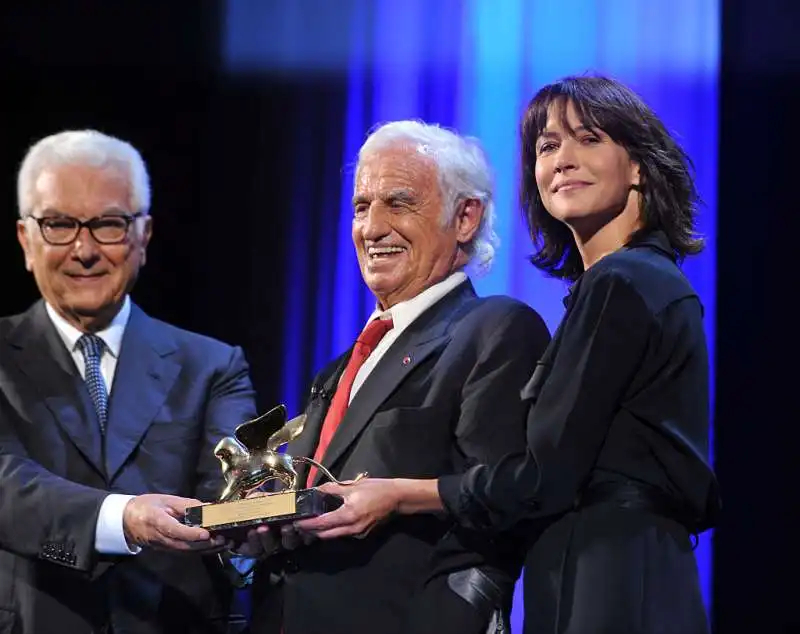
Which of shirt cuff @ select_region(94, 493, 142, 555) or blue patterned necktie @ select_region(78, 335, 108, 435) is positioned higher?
blue patterned necktie @ select_region(78, 335, 108, 435)

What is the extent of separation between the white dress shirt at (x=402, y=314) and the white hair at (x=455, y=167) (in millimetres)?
161

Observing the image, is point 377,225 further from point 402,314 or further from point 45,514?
point 45,514

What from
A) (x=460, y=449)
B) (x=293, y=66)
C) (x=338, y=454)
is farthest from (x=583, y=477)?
(x=293, y=66)

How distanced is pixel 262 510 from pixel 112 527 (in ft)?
2.00

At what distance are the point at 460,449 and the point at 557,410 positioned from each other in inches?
14.6

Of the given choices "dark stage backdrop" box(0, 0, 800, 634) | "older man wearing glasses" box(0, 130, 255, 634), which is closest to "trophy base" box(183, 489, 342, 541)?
"older man wearing glasses" box(0, 130, 255, 634)

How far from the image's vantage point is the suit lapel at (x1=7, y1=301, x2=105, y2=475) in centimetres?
332

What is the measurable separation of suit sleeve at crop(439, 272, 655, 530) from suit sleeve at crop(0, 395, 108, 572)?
1.09 metres

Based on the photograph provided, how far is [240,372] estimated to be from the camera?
3588 millimetres

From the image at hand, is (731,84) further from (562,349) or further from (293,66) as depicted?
(562,349)

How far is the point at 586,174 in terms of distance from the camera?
2750 millimetres

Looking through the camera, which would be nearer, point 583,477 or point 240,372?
point 583,477

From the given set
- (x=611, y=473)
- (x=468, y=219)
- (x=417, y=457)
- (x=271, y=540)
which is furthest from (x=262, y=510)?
(x=468, y=219)

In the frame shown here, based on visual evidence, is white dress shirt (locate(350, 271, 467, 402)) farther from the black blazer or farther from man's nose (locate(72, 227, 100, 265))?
man's nose (locate(72, 227, 100, 265))
